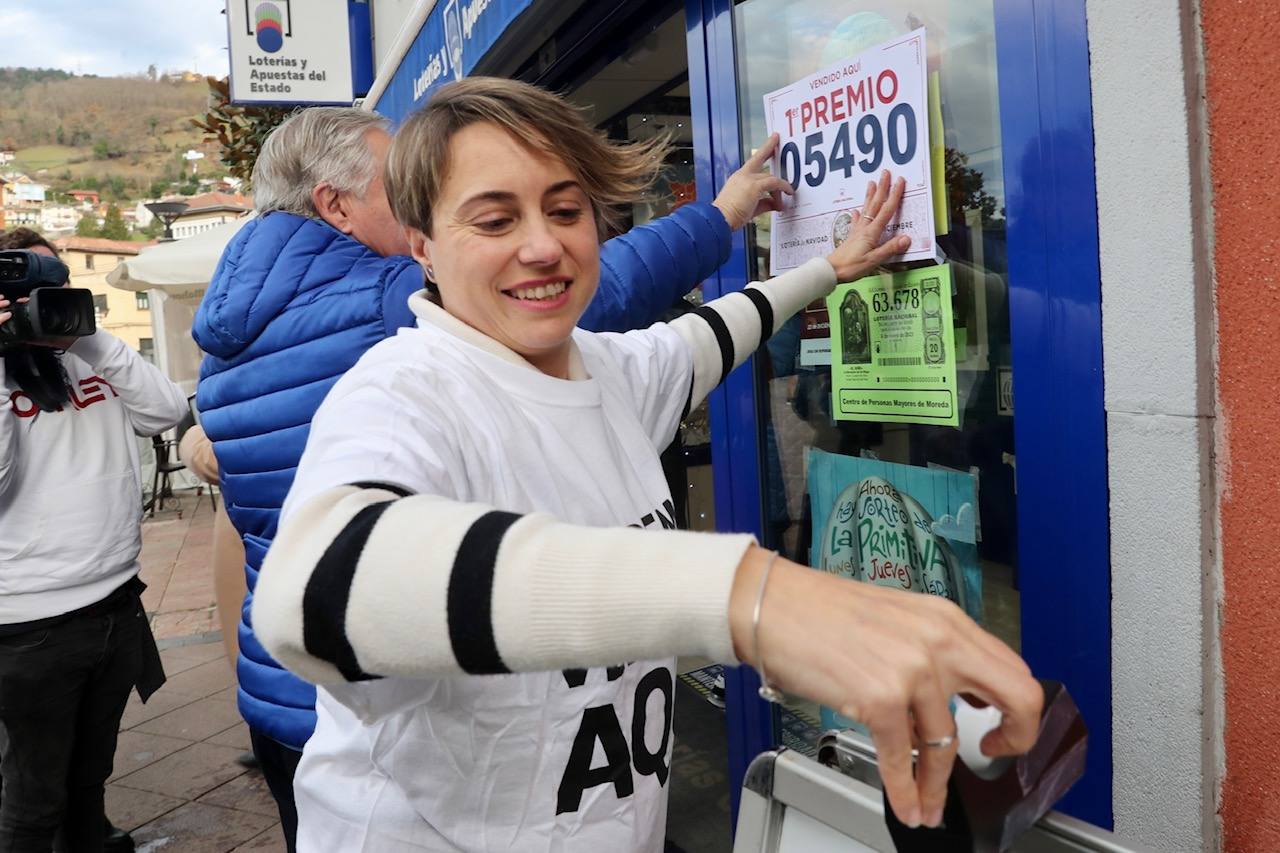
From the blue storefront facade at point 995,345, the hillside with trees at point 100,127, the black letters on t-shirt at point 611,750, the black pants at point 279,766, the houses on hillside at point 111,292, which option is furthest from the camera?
the hillside with trees at point 100,127

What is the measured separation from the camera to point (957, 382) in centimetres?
187

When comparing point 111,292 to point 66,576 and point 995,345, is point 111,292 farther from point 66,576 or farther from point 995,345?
point 995,345

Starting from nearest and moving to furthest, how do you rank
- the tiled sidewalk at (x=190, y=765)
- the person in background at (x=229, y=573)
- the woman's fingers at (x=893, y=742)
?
the woman's fingers at (x=893, y=742) → the person in background at (x=229, y=573) → the tiled sidewalk at (x=190, y=765)

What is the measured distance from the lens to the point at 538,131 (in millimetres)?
1324

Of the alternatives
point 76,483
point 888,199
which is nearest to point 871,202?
point 888,199

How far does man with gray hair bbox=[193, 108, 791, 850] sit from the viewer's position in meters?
1.85

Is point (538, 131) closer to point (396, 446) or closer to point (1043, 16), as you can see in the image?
point (396, 446)

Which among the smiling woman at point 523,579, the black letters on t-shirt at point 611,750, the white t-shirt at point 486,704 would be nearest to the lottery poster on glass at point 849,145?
the smiling woman at point 523,579

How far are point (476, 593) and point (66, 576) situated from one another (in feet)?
8.61

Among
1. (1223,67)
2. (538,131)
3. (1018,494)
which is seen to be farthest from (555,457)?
(1223,67)

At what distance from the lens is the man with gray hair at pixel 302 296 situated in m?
1.85

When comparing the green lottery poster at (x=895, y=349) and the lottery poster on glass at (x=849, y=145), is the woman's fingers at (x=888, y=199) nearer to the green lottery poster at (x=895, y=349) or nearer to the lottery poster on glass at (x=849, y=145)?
the lottery poster on glass at (x=849, y=145)

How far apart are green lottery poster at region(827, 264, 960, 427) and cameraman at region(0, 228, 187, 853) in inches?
89.8

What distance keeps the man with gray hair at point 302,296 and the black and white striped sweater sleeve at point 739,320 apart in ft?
0.44
